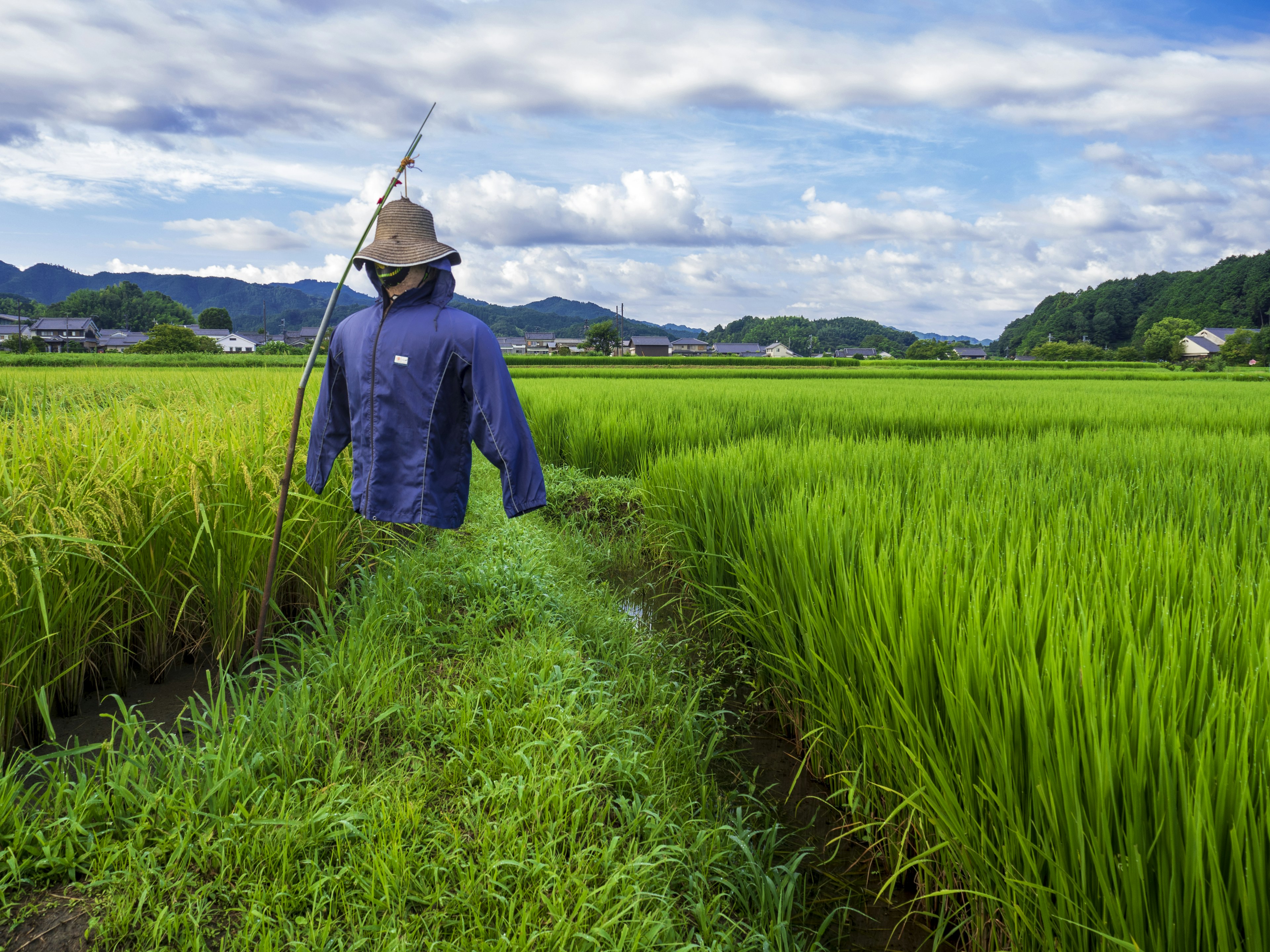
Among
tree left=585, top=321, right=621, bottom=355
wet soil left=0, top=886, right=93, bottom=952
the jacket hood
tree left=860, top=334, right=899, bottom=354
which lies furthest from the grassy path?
tree left=860, top=334, right=899, bottom=354

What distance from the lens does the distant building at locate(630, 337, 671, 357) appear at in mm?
82188

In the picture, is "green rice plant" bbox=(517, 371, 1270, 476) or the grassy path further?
"green rice plant" bbox=(517, 371, 1270, 476)

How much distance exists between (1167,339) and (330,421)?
251 ft

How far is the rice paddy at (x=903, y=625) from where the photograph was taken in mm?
1121

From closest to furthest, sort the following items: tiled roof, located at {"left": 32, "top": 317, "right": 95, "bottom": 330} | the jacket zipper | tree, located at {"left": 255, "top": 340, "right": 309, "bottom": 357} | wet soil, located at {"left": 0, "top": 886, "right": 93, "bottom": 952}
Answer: wet soil, located at {"left": 0, "top": 886, "right": 93, "bottom": 952}
the jacket zipper
tree, located at {"left": 255, "top": 340, "right": 309, "bottom": 357}
tiled roof, located at {"left": 32, "top": 317, "right": 95, "bottom": 330}

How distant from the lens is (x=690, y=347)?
90500 mm

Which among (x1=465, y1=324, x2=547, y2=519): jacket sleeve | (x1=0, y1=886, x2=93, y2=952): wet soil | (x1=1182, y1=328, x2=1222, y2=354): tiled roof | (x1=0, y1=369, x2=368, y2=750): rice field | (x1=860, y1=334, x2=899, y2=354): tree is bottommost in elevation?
(x1=0, y1=886, x2=93, y2=952): wet soil

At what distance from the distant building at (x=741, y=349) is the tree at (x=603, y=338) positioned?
→ 77.4 feet

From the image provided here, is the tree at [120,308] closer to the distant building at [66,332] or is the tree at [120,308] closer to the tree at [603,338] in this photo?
the distant building at [66,332]

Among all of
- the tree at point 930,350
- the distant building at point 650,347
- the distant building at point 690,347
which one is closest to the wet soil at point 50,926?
the tree at point 930,350

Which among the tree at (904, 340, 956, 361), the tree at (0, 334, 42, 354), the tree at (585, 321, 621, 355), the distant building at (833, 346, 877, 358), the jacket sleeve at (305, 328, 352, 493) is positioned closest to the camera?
the jacket sleeve at (305, 328, 352, 493)

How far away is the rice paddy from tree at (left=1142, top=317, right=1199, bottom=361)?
70863 mm

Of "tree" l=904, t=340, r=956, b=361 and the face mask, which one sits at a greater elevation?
"tree" l=904, t=340, r=956, b=361

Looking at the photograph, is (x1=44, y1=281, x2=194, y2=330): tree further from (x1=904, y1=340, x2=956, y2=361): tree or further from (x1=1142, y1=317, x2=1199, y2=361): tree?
(x1=1142, y1=317, x2=1199, y2=361): tree
